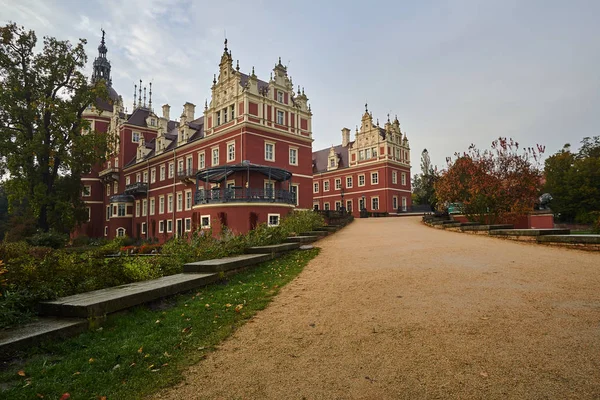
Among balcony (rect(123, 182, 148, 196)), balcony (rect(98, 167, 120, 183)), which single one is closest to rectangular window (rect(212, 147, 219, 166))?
balcony (rect(123, 182, 148, 196))

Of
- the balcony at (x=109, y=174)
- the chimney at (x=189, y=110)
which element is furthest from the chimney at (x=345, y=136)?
the balcony at (x=109, y=174)

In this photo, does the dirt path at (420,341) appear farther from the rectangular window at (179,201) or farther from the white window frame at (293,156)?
the rectangular window at (179,201)

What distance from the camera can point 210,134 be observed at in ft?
102

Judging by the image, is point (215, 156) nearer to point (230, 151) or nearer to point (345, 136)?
point (230, 151)

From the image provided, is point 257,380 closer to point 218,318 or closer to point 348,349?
point 348,349

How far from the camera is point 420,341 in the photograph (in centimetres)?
378

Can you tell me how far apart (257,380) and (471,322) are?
2.84 m

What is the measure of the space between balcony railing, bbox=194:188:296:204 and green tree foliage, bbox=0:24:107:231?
1173 centimetres

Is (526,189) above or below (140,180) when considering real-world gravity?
below

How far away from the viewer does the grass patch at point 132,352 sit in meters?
2.94

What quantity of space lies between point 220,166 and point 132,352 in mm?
21241

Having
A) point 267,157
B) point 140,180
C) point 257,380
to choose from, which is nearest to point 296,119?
point 267,157

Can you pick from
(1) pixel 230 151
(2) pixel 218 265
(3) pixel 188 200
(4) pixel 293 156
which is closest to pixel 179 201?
(3) pixel 188 200

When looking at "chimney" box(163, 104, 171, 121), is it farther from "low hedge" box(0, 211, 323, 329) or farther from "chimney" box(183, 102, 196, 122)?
"low hedge" box(0, 211, 323, 329)
